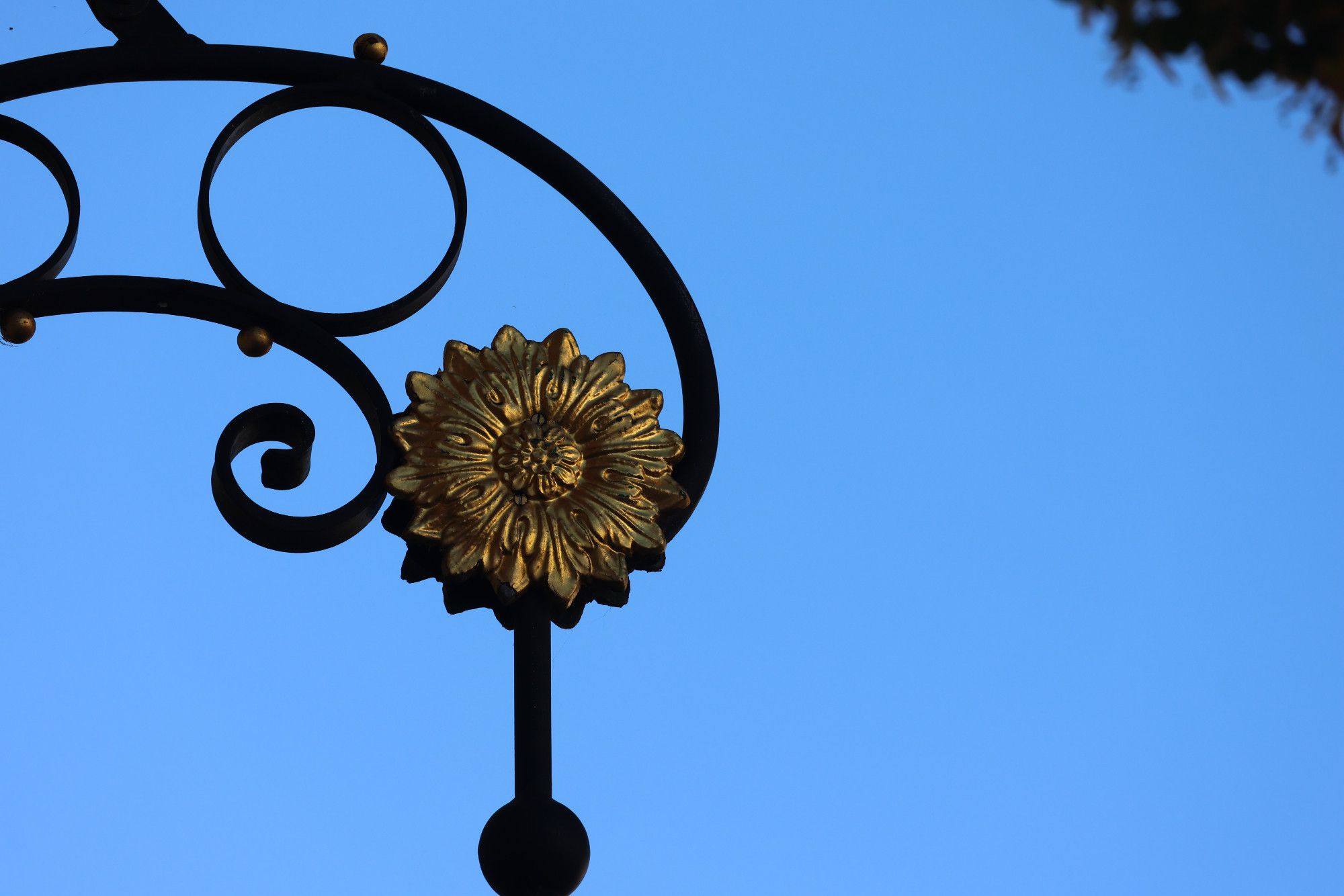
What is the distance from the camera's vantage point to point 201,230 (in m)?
1.36

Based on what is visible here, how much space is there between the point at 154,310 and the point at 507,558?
0.36m

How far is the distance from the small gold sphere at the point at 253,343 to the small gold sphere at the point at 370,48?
0.96ft

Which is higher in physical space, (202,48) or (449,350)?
(202,48)

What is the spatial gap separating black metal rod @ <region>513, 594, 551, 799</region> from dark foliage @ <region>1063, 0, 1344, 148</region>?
30.4 inches

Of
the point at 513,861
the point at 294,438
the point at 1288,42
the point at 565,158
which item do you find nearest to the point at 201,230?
the point at 294,438

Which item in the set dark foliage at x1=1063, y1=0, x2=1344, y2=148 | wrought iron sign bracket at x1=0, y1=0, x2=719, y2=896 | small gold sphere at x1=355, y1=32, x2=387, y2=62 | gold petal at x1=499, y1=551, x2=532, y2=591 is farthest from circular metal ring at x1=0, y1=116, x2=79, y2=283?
dark foliage at x1=1063, y1=0, x2=1344, y2=148

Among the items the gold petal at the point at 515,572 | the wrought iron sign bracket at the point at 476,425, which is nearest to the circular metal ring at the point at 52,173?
the wrought iron sign bracket at the point at 476,425

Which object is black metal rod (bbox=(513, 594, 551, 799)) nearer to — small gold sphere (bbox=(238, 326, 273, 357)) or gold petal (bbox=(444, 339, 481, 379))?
gold petal (bbox=(444, 339, 481, 379))

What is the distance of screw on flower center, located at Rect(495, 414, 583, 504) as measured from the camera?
1.29m

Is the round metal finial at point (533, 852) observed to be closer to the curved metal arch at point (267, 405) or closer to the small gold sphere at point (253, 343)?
the curved metal arch at point (267, 405)

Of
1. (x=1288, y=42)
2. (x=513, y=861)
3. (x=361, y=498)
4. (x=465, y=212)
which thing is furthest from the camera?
(x=465, y=212)

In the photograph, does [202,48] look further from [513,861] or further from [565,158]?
[513,861]

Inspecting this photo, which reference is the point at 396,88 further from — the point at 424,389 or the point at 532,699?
the point at 532,699

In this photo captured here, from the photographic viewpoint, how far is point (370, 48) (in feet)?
4.89
